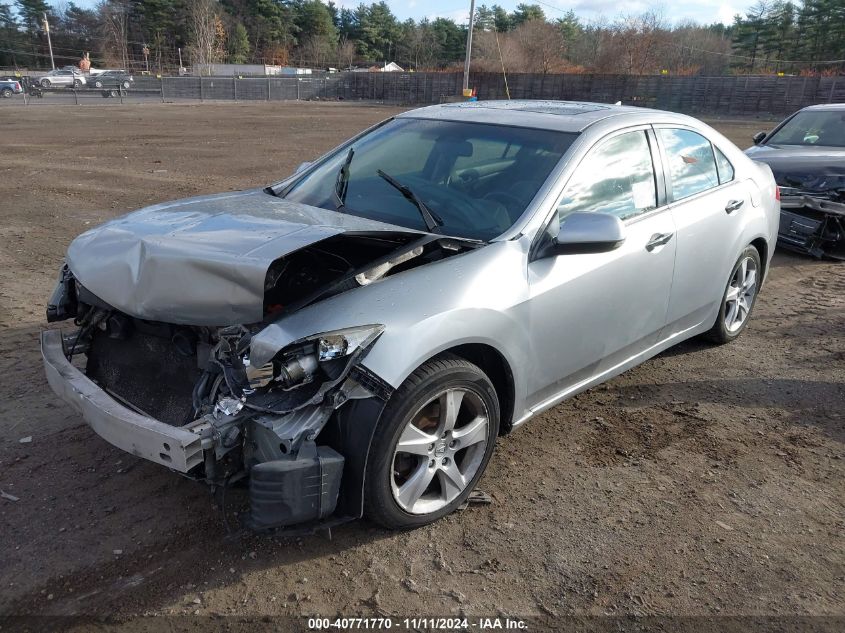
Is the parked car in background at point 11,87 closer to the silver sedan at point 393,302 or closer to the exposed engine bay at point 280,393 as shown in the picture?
the silver sedan at point 393,302

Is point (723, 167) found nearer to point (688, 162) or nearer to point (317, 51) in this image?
point (688, 162)

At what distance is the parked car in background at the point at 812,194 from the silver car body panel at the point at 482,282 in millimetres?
4065

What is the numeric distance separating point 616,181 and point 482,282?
1297 millimetres

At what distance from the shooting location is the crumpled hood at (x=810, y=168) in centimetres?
773

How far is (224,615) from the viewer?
2525mm

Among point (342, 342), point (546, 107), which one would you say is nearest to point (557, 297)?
point (342, 342)

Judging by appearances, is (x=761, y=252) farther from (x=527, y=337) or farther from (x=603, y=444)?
(x=527, y=337)

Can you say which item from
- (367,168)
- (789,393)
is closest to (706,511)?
(789,393)

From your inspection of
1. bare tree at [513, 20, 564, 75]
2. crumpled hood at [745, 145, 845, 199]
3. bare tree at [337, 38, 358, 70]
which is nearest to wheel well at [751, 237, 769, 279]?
crumpled hood at [745, 145, 845, 199]

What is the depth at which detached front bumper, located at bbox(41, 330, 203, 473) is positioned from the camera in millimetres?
2508

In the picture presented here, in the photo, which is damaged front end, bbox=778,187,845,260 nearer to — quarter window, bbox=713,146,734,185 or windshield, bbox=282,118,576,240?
quarter window, bbox=713,146,734,185

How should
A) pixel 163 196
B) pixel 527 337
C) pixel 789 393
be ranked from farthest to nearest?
pixel 163 196
pixel 789 393
pixel 527 337

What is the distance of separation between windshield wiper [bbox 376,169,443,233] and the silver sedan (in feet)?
0.04

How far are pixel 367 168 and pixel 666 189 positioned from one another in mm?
1817
